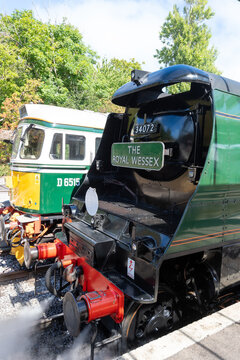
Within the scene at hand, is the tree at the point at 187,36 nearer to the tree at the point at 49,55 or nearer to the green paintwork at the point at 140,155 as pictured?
the tree at the point at 49,55

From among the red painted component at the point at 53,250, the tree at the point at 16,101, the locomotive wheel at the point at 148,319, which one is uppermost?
the tree at the point at 16,101

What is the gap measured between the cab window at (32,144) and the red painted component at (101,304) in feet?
11.8

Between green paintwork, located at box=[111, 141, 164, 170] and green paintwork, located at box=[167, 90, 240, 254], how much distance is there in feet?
1.57

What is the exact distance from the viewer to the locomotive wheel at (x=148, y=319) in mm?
2389

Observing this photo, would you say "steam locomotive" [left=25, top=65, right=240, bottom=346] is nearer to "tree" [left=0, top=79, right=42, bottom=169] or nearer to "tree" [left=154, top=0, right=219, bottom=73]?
"tree" [left=0, top=79, right=42, bottom=169]

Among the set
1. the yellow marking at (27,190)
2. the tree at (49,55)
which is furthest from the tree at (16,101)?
the yellow marking at (27,190)

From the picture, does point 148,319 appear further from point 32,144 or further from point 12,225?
point 32,144

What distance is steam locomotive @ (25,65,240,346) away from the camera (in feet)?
7.27

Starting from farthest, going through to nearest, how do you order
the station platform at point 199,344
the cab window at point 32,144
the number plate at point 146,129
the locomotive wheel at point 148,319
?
the cab window at point 32,144 → the number plate at point 146,129 → the locomotive wheel at point 148,319 → the station platform at point 199,344

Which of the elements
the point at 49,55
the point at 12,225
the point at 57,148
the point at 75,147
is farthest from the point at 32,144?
the point at 49,55

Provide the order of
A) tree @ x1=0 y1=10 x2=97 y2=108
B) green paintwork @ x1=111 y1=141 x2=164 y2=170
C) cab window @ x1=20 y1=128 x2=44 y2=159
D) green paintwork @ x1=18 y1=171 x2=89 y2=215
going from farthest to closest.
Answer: tree @ x1=0 y1=10 x2=97 y2=108 < cab window @ x1=20 y1=128 x2=44 y2=159 < green paintwork @ x1=18 y1=171 x2=89 y2=215 < green paintwork @ x1=111 y1=141 x2=164 y2=170

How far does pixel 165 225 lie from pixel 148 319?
3.10 feet

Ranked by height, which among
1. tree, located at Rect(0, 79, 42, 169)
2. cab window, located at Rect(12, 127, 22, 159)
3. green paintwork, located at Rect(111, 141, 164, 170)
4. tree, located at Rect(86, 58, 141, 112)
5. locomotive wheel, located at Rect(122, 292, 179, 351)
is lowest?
locomotive wheel, located at Rect(122, 292, 179, 351)

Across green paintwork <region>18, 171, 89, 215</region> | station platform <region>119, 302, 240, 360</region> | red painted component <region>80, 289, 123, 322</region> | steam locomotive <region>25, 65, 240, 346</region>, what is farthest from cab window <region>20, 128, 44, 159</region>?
station platform <region>119, 302, 240, 360</region>
